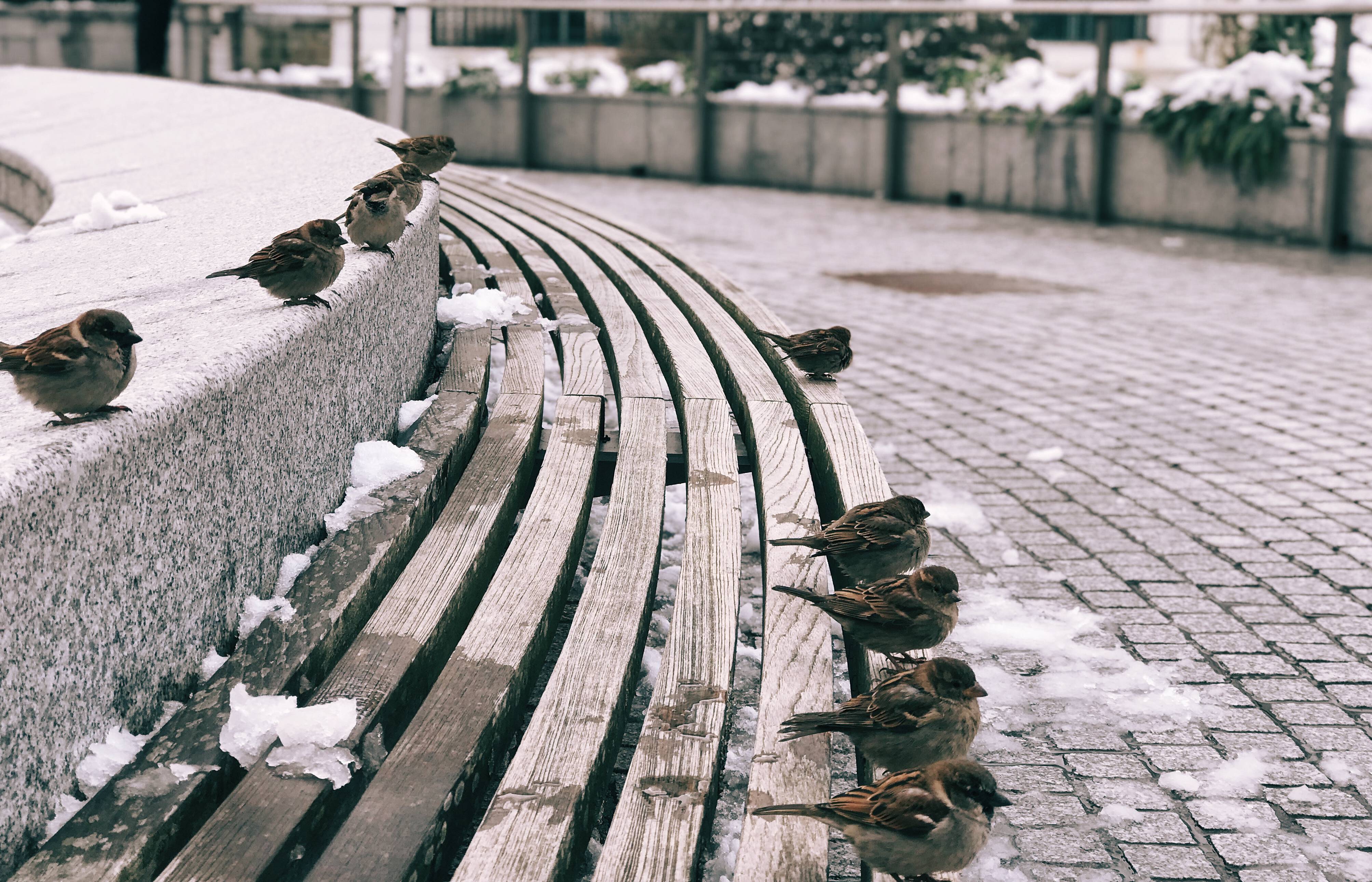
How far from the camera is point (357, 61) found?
1742 cm

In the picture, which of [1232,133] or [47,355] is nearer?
[47,355]

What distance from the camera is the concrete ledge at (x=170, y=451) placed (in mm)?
2139

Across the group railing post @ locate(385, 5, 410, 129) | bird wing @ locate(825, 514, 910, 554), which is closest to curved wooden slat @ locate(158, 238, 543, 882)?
bird wing @ locate(825, 514, 910, 554)

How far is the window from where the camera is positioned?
15844 mm

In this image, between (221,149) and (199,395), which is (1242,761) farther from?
(221,149)

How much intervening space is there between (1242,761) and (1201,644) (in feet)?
2.34

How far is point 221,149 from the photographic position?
6762 mm

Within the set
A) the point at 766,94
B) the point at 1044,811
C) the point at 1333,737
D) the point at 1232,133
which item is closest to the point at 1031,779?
the point at 1044,811

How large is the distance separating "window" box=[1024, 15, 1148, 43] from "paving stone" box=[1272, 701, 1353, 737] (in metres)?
12.3

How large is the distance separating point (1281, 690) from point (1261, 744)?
1.19 feet

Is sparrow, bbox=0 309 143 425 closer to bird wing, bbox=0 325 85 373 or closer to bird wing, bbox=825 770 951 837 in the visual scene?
bird wing, bbox=0 325 85 373

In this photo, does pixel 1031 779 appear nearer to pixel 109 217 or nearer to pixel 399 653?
pixel 399 653

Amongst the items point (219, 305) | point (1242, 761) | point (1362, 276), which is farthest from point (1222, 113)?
point (219, 305)

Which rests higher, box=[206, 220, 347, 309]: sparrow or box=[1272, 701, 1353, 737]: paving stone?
box=[206, 220, 347, 309]: sparrow
